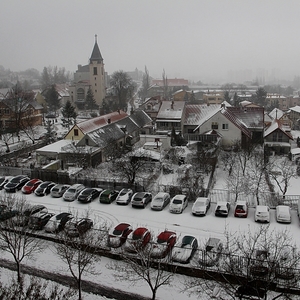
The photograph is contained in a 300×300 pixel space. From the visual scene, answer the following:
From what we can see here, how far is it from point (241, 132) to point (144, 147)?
405 inches

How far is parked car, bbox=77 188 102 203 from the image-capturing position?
21406 mm

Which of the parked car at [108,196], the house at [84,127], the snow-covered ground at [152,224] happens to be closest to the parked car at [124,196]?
the snow-covered ground at [152,224]

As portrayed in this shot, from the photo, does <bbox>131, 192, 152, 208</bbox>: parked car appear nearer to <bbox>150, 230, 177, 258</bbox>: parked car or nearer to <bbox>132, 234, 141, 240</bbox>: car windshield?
<bbox>132, 234, 141, 240</bbox>: car windshield

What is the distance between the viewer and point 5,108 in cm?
4834

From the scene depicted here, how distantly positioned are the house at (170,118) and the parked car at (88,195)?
17150 millimetres

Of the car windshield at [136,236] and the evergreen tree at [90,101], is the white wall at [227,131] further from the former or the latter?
the evergreen tree at [90,101]

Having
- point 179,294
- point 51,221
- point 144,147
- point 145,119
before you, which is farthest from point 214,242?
point 145,119

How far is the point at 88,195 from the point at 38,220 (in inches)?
184

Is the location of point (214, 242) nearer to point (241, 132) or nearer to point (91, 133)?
point (91, 133)

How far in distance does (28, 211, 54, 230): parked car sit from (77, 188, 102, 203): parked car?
10.3 ft

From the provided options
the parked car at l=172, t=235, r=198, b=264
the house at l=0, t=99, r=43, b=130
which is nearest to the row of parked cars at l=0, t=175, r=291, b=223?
the parked car at l=172, t=235, r=198, b=264

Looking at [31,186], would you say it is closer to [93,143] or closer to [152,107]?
[93,143]

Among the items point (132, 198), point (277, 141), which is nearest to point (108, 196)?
point (132, 198)

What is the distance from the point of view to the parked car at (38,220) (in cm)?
1647
